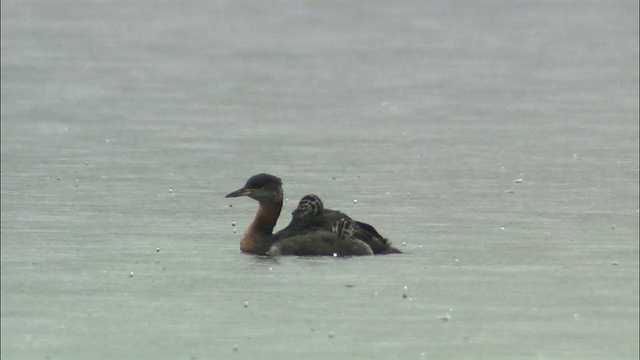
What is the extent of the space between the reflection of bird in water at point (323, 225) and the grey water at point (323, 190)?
193 mm

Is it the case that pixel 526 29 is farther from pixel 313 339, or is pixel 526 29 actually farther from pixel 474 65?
pixel 313 339

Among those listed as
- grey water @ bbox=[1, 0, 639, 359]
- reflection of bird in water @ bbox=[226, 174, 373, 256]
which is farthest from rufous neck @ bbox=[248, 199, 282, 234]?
grey water @ bbox=[1, 0, 639, 359]

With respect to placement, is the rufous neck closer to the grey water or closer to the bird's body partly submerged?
the bird's body partly submerged

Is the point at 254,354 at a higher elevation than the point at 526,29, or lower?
lower

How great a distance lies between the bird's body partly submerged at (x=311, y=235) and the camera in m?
9.93

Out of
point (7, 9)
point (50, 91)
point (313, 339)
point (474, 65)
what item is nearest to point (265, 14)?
point (7, 9)

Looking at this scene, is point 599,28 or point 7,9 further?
point 7,9

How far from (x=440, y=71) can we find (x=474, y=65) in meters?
0.95

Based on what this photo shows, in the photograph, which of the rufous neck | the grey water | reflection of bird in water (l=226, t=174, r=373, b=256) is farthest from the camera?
the rufous neck

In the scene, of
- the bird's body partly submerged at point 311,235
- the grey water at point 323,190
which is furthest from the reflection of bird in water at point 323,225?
the grey water at point 323,190

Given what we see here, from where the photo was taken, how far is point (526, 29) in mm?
27766

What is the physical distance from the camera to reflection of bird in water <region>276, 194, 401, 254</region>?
10000 millimetres

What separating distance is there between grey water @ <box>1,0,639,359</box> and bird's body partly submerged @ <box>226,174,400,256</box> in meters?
0.18

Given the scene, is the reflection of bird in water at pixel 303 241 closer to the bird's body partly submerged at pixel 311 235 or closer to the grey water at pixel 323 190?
the bird's body partly submerged at pixel 311 235
